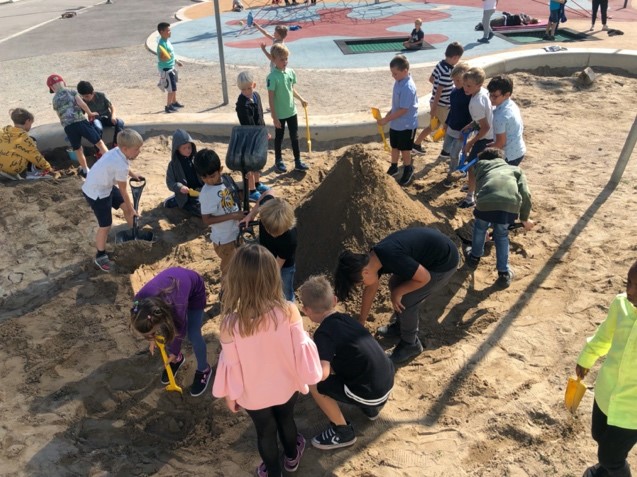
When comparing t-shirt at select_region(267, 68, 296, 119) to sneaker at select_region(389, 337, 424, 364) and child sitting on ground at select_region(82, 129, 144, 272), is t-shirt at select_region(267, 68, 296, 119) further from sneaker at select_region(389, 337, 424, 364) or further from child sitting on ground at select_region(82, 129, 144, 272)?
sneaker at select_region(389, 337, 424, 364)

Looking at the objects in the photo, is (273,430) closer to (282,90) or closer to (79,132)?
(282,90)

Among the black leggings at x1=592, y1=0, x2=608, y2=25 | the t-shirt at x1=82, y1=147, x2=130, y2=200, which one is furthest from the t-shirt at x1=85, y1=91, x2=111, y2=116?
the black leggings at x1=592, y1=0, x2=608, y2=25

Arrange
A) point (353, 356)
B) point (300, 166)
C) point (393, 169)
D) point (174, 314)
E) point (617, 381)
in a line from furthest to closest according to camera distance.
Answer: point (300, 166) < point (393, 169) < point (174, 314) < point (353, 356) < point (617, 381)

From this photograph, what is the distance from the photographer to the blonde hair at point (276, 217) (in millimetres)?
3496

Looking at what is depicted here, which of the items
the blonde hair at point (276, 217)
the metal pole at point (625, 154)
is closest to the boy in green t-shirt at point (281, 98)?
the blonde hair at point (276, 217)

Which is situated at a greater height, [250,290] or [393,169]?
[250,290]

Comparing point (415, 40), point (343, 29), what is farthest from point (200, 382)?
point (343, 29)

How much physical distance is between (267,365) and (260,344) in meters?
0.14

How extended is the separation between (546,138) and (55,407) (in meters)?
6.83

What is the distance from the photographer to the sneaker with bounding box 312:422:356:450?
3166 mm

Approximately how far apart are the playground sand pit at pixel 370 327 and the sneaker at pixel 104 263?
0.09m

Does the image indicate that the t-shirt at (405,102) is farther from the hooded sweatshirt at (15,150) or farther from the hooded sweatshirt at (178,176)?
the hooded sweatshirt at (15,150)

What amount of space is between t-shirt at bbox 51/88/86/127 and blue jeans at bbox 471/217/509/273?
4.90 m

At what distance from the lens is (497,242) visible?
4.48 m
